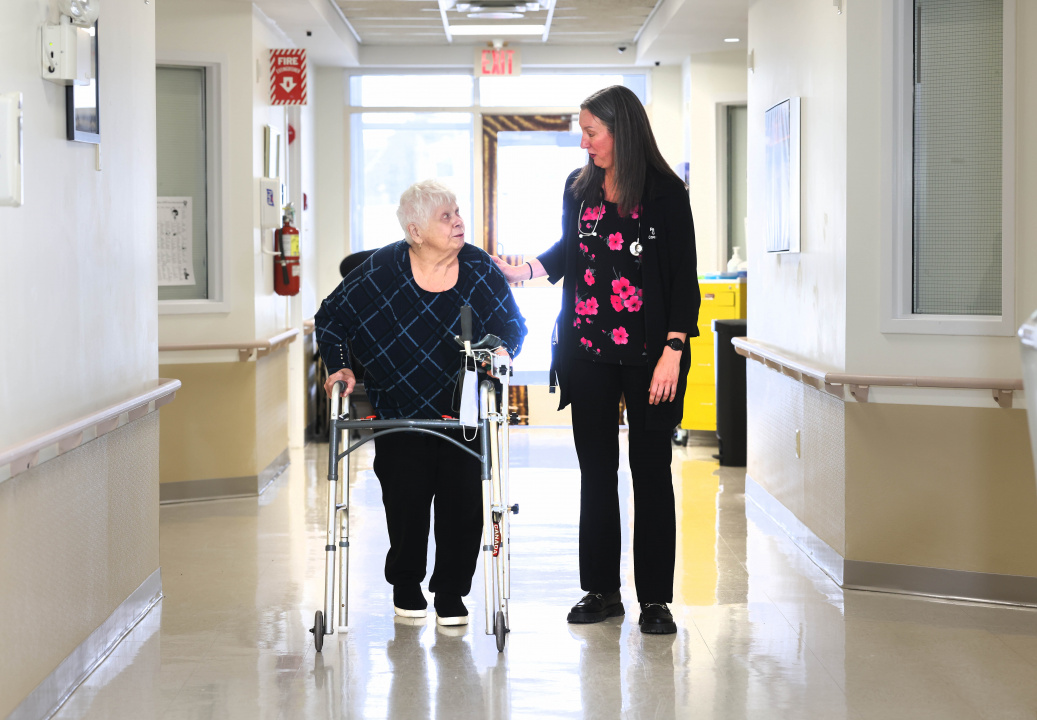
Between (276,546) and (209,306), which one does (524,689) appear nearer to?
(276,546)

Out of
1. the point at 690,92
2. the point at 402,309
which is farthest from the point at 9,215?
the point at 690,92

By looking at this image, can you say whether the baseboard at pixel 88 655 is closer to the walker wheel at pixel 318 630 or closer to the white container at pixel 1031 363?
the walker wheel at pixel 318 630

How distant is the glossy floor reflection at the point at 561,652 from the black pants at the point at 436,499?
0.23 metres

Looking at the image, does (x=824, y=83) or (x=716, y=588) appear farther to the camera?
(x=824, y=83)

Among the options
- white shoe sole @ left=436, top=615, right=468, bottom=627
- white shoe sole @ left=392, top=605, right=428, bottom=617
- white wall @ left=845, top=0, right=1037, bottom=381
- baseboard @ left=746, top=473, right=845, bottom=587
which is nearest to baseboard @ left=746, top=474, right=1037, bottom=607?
baseboard @ left=746, top=473, right=845, bottom=587

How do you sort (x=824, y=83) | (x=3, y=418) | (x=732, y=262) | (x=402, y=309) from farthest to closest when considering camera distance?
1. (x=732, y=262)
2. (x=824, y=83)
3. (x=402, y=309)
4. (x=3, y=418)

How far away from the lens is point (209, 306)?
6.12 m

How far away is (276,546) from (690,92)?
4.93 m

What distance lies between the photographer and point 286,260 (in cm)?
675

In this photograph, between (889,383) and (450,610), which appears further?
(889,383)

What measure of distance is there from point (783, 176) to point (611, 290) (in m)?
2.05

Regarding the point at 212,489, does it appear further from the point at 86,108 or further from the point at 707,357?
the point at 707,357


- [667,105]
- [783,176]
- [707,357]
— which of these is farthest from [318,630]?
[667,105]

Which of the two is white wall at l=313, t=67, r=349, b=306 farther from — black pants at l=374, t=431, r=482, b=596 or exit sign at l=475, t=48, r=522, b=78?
black pants at l=374, t=431, r=482, b=596
